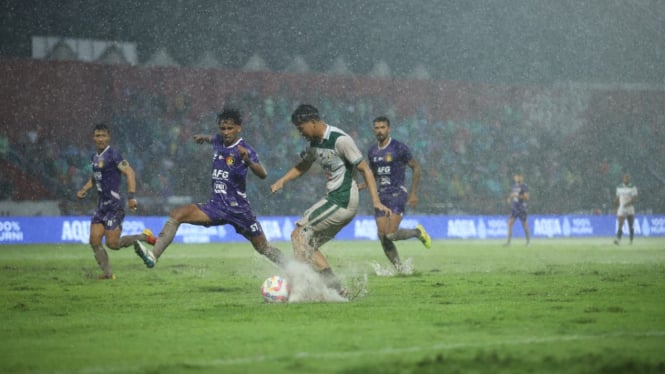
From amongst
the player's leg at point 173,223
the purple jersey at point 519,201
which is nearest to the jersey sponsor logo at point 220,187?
the player's leg at point 173,223

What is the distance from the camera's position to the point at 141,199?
105ft

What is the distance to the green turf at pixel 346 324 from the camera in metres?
6.61

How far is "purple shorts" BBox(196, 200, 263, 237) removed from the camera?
12.1m

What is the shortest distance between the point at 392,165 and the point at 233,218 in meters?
4.62

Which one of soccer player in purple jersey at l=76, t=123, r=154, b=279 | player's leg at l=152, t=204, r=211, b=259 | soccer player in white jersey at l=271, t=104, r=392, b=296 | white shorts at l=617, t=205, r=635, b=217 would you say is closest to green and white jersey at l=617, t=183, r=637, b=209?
white shorts at l=617, t=205, r=635, b=217

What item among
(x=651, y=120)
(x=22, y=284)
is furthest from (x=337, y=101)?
(x=22, y=284)

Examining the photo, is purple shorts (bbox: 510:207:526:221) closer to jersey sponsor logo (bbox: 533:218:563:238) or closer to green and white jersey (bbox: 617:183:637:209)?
green and white jersey (bbox: 617:183:637:209)

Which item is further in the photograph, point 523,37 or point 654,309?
point 523,37

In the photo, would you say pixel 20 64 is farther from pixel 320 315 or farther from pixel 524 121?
pixel 320 315

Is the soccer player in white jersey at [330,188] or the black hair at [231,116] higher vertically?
the black hair at [231,116]

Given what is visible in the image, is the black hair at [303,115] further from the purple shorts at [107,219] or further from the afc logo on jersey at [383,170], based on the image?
the afc logo on jersey at [383,170]

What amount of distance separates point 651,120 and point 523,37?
25.1 feet

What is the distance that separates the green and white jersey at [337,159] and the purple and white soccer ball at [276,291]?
3.69 ft

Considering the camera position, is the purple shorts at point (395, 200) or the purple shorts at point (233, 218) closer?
the purple shorts at point (233, 218)
